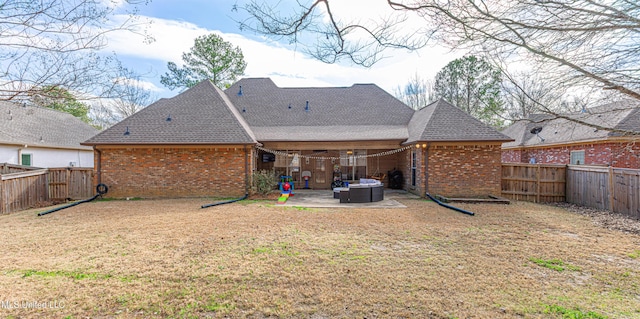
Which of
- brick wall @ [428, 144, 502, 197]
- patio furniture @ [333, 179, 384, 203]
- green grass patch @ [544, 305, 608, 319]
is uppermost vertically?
brick wall @ [428, 144, 502, 197]

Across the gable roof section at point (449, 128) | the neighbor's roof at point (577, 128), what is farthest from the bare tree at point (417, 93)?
the gable roof section at point (449, 128)

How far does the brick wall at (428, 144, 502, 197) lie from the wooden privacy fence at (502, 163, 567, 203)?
0.55 metres

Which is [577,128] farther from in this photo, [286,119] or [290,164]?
[286,119]

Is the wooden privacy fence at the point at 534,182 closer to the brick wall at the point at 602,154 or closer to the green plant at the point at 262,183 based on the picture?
the brick wall at the point at 602,154

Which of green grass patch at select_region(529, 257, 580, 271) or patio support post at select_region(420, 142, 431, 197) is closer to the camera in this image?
green grass patch at select_region(529, 257, 580, 271)

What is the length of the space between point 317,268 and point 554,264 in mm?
3991

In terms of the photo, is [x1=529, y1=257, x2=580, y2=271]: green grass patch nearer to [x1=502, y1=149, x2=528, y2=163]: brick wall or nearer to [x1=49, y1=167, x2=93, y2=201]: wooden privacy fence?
[x1=49, y1=167, x2=93, y2=201]: wooden privacy fence

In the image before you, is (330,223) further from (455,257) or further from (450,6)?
(450,6)

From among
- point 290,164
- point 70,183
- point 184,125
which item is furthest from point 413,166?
point 70,183

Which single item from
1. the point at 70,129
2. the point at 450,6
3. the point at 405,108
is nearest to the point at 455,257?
the point at 450,6

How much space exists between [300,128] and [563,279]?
11.8 meters

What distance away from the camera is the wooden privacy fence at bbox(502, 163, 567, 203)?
10625 millimetres

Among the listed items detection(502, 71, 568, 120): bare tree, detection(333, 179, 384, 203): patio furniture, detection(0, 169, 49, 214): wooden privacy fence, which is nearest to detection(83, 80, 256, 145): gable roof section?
detection(0, 169, 49, 214): wooden privacy fence

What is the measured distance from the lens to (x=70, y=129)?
17.7 m
